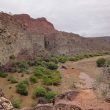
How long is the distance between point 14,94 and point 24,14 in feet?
309

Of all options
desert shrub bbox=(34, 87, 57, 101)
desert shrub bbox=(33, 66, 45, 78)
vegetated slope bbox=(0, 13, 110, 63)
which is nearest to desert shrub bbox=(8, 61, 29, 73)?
vegetated slope bbox=(0, 13, 110, 63)

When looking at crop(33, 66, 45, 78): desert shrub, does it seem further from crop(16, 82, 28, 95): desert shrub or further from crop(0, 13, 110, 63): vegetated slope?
crop(16, 82, 28, 95): desert shrub

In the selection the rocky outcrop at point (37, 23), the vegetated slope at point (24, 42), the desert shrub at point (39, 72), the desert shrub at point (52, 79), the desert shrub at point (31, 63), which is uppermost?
the rocky outcrop at point (37, 23)

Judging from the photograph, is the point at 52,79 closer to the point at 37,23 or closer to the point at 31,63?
the point at 31,63

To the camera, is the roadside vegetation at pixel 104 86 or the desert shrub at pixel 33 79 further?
the desert shrub at pixel 33 79

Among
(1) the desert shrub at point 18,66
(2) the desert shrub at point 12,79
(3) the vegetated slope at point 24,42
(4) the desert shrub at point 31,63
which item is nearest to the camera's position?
(2) the desert shrub at point 12,79

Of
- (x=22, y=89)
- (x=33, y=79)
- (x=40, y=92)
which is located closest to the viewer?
(x=40, y=92)

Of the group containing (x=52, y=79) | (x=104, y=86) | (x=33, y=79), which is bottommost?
(x=52, y=79)

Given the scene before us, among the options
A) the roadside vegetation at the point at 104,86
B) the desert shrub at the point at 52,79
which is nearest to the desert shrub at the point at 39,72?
the desert shrub at the point at 52,79

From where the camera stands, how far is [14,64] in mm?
47750

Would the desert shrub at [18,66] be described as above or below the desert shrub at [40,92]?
above

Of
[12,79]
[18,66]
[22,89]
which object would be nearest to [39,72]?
[18,66]

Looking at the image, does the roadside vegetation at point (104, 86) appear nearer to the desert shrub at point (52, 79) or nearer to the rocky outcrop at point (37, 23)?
the desert shrub at point (52, 79)

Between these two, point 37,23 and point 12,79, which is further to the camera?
point 37,23
